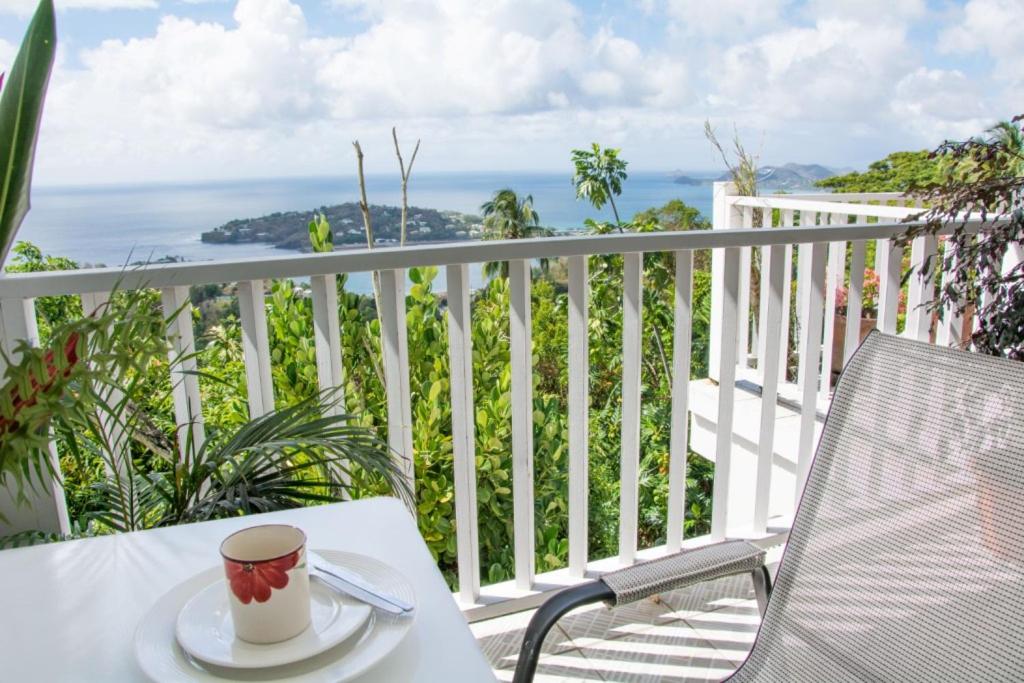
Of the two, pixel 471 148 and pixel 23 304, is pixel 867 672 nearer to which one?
pixel 23 304

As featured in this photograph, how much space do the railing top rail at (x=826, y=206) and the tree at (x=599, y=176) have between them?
3198 mm

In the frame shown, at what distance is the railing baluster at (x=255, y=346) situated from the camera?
5.85 feet

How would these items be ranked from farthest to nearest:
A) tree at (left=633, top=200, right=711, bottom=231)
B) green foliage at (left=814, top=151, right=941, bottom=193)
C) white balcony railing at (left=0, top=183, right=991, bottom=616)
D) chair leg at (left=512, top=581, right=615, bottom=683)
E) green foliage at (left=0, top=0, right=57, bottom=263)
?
green foliage at (left=814, top=151, right=941, bottom=193) < tree at (left=633, top=200, right=711, bottom=231) < white balcony railing at (left=0, top=183, right=991, bottom=616) < chair leg at (left=512, top=581, right=615, bottom=683) < green foliage at (left=0, top=0, right=57, bottom=263)

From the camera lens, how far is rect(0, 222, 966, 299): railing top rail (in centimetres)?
155

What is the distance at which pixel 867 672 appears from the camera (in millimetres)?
1381

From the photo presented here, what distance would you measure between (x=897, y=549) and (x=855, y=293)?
119cm

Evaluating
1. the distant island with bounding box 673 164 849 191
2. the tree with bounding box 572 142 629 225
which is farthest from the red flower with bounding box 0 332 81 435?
the tree with bounding box 572 142 629 225

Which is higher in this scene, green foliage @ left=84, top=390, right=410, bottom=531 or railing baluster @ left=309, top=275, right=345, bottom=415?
railing baluster @ left=309, top=275, right=345, bottom=415

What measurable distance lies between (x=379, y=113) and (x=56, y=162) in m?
5.68

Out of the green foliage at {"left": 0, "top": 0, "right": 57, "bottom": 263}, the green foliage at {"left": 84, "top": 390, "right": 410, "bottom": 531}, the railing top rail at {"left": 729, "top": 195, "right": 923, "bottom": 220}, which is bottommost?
the green foliage at {"left": 84, "top": 390, "right": 410, "bottom": 531}

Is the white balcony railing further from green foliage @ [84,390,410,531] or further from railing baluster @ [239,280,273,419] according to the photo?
green foliage @ [84,390,410,531]

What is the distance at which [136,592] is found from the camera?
2.89ft

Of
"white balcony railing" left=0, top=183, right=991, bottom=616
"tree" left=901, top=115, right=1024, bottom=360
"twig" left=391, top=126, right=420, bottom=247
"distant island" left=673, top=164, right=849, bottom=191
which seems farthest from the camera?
"distant island" left=673, top=164, right=849, bottom=191

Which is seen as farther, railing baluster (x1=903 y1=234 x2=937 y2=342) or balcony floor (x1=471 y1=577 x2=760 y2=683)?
railing baluster (x1=903 y1=234 x2=937 y2=342)
